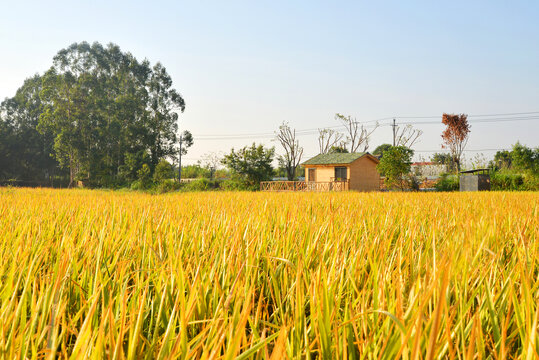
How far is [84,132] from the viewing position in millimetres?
33875

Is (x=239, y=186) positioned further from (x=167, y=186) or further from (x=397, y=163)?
(x=397, y=163)

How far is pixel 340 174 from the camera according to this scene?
3159 centimetres

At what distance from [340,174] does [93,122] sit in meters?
23.1

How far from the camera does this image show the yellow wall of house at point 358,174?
31.3 m

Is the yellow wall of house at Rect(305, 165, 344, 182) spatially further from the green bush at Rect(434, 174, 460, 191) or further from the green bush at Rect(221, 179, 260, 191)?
the green bush at Rect(434, 174, 460, 191)

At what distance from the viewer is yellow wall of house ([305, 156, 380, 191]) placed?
31322 millimetres

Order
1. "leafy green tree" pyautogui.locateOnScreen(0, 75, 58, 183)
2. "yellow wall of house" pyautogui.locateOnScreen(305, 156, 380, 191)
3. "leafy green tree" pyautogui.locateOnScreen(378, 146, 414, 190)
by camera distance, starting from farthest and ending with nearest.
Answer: "leafy green tree" pyautogui.locateOnScreen(0, 75, 58, 183)
"yellow wall of house" pyautogui.locateOnScreen(305, 156, 380, 191)
"leafy green tree" pyautogui.locateOnScreen(378, 146, 414, 190)

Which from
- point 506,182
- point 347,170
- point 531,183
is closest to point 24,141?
point 347,170

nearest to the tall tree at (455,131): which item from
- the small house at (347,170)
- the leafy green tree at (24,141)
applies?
the small house at (347,170)

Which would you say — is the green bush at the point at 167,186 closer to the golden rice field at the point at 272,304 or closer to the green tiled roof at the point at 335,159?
the green tiled roof at the point at 335,159

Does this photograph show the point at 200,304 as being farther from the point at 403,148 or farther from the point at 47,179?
the point at 47,179

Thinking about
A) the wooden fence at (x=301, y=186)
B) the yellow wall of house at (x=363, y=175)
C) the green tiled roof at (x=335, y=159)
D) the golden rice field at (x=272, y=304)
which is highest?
the green tiled roof at (x=335, y=159)

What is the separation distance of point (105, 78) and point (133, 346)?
40125 millimetres

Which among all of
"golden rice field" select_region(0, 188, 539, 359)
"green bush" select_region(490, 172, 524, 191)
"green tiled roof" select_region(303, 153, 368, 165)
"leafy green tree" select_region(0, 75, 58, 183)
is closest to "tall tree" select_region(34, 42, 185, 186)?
"leafy green tree" select_region(0, 75, 58, 183)
